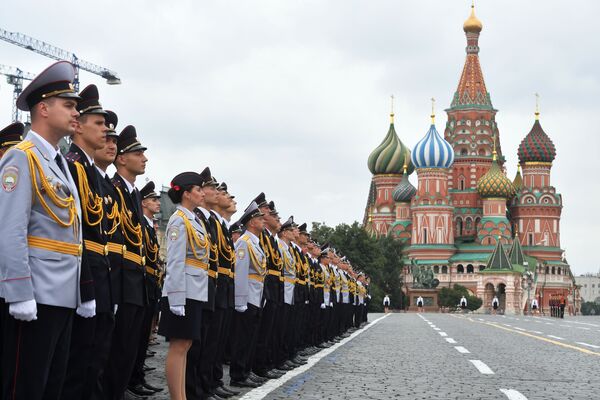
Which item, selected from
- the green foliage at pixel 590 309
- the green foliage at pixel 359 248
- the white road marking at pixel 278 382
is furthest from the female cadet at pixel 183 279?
the green foliage at pixel 590 309

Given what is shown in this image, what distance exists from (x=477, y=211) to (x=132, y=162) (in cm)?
11555

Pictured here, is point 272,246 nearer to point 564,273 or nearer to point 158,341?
point 158,341

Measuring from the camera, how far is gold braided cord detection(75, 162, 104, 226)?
19.6 feet

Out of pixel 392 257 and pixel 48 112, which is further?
pixel 392 257

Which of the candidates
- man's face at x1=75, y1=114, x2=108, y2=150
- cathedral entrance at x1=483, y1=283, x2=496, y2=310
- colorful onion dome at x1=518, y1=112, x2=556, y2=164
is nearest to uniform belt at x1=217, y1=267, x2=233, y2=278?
man's face at x1=75, y1=114, x2=108, y2=150

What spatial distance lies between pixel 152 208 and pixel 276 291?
87.0 inches

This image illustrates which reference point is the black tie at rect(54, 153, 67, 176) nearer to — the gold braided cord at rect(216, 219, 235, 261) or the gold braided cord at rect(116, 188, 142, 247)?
the gold braided cord at rect(116, 188, 142, 247)

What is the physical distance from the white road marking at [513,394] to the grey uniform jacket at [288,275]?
10.4 feet

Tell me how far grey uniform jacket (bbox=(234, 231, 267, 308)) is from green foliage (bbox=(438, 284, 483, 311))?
95.2 metres

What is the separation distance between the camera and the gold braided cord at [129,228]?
24.2 ft

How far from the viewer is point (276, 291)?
11367mm

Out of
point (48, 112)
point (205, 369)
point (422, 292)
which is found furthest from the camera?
point (422, 292)

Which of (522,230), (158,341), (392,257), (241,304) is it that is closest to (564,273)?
(522,230)

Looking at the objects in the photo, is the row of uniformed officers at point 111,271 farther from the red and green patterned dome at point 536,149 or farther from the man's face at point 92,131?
the red and green patterned dome at point 536,149
